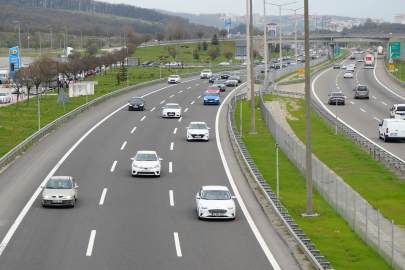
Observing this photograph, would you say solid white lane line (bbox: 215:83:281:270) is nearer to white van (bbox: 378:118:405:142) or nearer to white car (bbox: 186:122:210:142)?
white car (bbox: 186:122:210:142)

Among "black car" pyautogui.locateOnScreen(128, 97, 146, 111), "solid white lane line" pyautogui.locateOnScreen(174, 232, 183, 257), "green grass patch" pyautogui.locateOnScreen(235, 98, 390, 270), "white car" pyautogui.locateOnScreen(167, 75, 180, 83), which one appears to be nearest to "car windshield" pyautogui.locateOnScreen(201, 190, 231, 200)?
"solid white lane line" pyautogui.locateOnScreen(174, 232, 183, 257)

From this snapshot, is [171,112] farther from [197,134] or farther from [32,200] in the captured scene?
[32,200]

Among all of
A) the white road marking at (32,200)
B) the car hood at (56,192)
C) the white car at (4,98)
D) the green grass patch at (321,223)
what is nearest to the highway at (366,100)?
the green grass patch at (321,223)

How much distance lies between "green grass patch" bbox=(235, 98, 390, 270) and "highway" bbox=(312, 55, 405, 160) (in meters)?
8.22

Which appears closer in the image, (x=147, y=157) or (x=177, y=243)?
(x=177, y=243)

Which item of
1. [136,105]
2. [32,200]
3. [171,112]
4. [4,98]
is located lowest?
[32,200]

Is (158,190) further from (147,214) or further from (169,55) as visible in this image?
(169,55)

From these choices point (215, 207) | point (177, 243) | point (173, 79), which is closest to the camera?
point (177, 243)

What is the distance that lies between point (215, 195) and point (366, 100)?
166 ft

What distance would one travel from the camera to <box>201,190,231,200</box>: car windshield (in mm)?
24953

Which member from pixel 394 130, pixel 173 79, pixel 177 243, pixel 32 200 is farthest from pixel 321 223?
pixel 173 79

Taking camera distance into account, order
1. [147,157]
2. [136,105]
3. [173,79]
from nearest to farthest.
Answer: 1. [147,157]
2. [136,105]
3. [173,79]

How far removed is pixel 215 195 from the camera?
82.2ft

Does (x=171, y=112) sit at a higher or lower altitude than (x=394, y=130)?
higher
